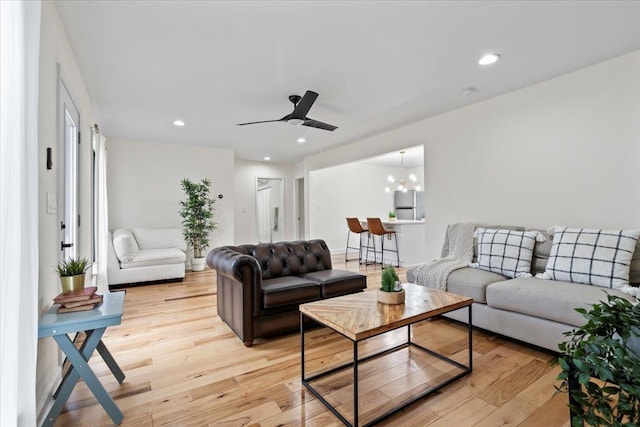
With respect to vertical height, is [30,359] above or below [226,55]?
below

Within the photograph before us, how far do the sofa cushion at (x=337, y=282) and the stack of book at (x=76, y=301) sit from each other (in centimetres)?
174

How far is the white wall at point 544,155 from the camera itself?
8.87 ft

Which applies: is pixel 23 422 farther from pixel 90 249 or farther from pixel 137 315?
pixel 90 249

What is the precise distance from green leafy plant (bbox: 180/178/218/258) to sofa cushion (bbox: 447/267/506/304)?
451 cm

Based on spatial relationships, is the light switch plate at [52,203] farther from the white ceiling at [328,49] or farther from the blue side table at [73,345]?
the white ceiling at [328,49]

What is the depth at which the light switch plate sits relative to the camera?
6.06ft

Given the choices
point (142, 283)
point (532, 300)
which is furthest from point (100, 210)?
point (532, 300)

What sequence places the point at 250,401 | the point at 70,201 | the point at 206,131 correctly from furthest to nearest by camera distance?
the point at 206,131 < the point at 70,201 < the point at 250,401

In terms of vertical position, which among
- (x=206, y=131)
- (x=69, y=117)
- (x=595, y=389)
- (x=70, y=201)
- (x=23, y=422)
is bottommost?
(x=23, y=422)

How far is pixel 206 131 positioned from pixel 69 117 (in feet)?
8.17

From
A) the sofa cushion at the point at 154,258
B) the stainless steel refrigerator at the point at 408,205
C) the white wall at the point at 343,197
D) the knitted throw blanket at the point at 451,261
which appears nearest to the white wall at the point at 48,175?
the sofa cushion at the point at 154,258

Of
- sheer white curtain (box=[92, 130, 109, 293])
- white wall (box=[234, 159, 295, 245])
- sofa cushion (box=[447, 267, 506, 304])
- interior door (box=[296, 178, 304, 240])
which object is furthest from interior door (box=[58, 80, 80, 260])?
interior door (box=[296, 178, 304, 240])

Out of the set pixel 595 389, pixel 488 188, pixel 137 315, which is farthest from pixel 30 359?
pixel 488 188

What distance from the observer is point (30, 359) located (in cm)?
118
